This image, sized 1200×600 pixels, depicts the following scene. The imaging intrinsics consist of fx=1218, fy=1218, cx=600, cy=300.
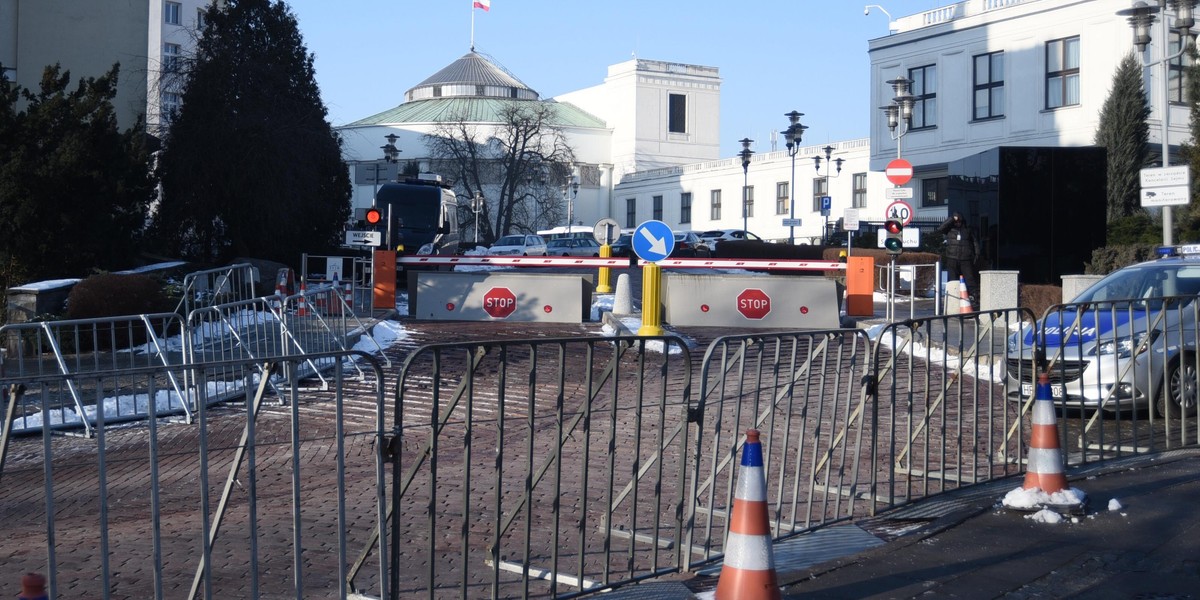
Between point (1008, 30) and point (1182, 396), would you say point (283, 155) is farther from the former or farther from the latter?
point (1008, 30)

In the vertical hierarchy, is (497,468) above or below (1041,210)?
below

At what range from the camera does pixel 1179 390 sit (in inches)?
403

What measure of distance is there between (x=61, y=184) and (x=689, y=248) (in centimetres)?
3398

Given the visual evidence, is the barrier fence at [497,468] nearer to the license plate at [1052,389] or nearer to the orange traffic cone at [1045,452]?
the license plate at [1052,389]

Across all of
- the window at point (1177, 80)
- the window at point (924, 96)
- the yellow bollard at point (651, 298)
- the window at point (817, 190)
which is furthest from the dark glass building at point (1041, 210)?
the window at point (817, 190)

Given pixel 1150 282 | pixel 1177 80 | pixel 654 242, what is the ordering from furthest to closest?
pixel 1177 80 < pixel 654 242 < pixel 1150 282

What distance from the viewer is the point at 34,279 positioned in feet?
68.2

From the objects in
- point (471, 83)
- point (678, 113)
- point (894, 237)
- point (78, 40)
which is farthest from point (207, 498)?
point (471, 83)

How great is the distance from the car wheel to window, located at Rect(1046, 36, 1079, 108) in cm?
3756

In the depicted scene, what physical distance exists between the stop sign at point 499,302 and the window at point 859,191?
150 feet

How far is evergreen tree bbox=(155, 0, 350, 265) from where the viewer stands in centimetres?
2878

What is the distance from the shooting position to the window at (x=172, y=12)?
79.3 metres

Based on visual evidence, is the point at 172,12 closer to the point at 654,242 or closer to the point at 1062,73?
the point at 1062,73

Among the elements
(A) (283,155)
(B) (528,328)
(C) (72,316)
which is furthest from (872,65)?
(C) (72,316)
